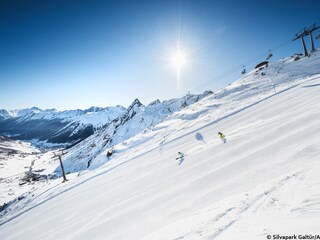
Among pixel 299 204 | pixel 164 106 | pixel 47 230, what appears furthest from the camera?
pixel 164 106

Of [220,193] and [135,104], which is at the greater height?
[135,104]

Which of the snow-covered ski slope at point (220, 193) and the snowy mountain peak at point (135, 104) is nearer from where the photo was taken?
the snow-covered ski slope at point (220, 193)

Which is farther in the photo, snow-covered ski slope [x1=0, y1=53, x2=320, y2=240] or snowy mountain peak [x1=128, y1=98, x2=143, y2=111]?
snowy mountain peak [x1=128, y1=98, x2=143, y2=111]

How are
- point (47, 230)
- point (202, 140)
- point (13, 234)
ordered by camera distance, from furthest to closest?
1. point (202, 140)
2. point (13, 234)
3. point (47, 230)

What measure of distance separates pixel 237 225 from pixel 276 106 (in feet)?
51.5

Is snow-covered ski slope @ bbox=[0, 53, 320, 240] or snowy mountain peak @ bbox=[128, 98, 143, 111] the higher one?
snowy mountain peak @ bbox=[128, 98, 143, 111]

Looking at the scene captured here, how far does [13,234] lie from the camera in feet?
45.5

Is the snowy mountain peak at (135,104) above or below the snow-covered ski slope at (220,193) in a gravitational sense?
above

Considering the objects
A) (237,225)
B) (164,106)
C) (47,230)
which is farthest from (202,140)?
(164,106)

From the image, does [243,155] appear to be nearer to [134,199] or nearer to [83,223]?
[134,199]

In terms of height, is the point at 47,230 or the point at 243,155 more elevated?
the point at 243,155

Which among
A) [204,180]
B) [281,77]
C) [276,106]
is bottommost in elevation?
[204,180]

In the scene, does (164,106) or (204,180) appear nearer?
(204,180)

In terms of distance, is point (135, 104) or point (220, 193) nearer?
point (220, 193)
